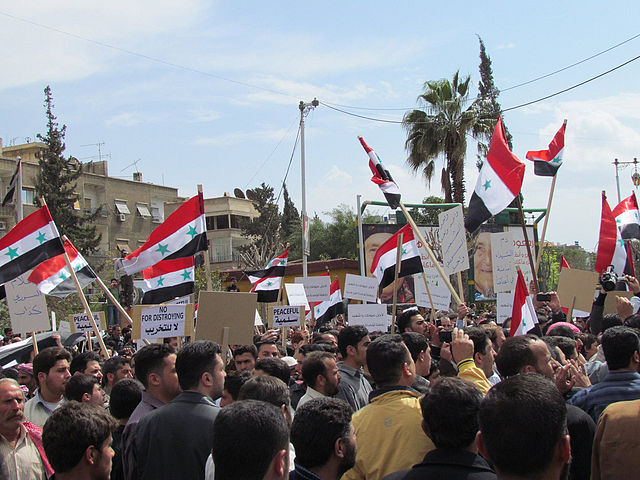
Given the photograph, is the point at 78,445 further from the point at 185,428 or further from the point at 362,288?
the point at 362,288

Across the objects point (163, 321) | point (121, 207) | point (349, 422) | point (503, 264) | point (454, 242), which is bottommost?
point (349, 422)

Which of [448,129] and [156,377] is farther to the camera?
[448,129]

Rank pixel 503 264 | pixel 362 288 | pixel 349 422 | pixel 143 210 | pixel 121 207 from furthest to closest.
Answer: pixel 143 210 < pixel 121 207 < pixel 503 264 < pixel 362 288 < pixel 349 422

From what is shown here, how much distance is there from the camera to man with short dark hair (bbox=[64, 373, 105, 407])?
5520mm

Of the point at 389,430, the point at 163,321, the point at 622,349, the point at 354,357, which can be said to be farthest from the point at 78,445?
the point at 163,321

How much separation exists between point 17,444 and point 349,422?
210cm

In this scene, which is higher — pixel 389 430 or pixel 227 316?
pixel 227 316

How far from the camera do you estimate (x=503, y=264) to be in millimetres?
12336

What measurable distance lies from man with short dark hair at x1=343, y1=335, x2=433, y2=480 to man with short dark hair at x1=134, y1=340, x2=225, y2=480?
32.2 inches

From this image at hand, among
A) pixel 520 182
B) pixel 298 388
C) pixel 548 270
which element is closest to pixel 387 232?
pixel 548 270

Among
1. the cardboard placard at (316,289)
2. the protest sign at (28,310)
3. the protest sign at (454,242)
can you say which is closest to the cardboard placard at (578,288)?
the protest sign at (454,242)

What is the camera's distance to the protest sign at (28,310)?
10180 mm

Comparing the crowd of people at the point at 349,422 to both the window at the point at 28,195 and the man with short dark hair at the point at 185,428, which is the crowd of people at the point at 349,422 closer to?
the man with short dark hair at the point at 185,428

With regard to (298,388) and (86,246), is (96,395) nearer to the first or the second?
(298,388)
